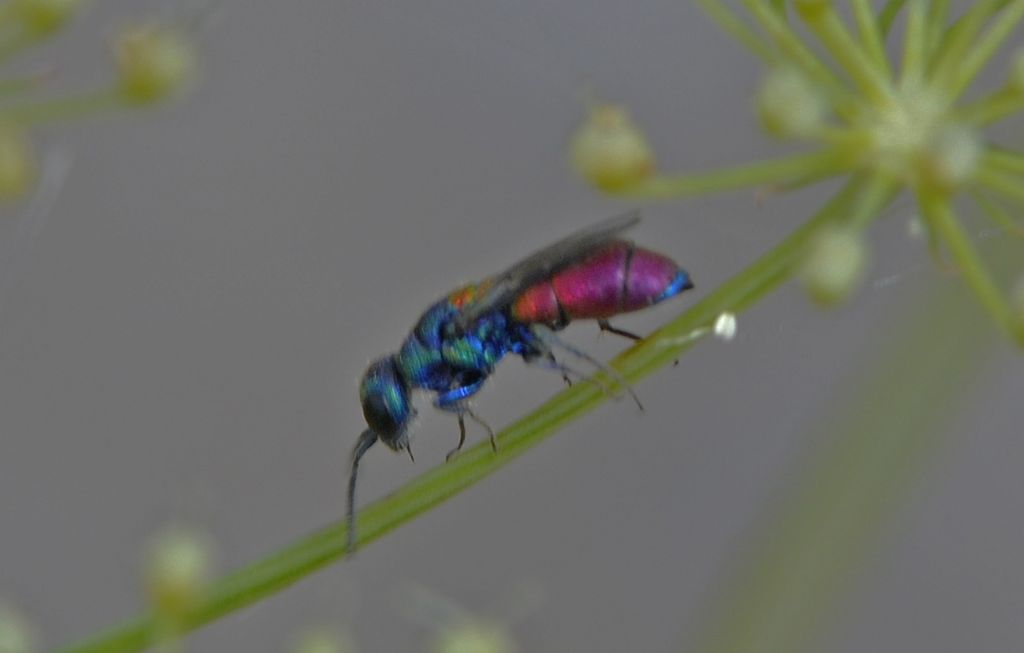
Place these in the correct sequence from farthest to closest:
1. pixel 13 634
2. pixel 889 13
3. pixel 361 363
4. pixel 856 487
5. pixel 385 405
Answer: pixel 361 363
pixel 856 487
pixel 385 405
pixel 889 13
pixel 13 634

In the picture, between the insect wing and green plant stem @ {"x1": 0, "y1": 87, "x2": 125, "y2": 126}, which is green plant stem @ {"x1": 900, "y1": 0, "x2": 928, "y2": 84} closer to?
the insect wing

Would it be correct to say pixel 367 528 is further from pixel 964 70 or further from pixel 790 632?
pixel 790 632

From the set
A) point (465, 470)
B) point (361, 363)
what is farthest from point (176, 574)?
point (361, 363)

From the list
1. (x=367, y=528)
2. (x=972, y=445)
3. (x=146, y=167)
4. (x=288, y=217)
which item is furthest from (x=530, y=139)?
(x=367, y=528)

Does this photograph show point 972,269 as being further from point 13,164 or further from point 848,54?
point 13,164

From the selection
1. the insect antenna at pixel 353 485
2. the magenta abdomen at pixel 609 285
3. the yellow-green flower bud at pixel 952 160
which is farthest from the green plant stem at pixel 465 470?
A: the magenta abdomen at pixel 609 285
